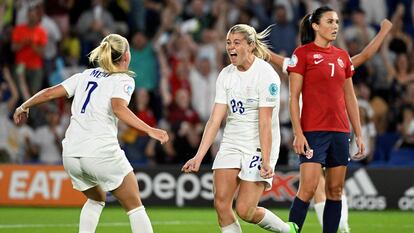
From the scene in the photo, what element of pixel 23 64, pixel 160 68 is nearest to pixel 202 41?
pixel 160 68

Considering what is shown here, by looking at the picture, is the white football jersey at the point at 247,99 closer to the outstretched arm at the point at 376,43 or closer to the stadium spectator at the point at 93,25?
the outstretched arm at the point at 376,43

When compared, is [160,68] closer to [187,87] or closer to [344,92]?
[187,87]

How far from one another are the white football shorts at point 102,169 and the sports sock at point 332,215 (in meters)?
2.04

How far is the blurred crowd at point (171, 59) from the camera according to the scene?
18.8 metres

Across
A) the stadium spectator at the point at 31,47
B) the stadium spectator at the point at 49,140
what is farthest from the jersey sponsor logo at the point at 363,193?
the stadium spectator at the point at 31,47

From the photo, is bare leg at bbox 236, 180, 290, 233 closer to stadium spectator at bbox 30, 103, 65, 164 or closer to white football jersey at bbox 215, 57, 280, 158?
white football jersey at bbox 215, 57, 280, 158

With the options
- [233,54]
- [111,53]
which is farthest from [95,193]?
[233,54]

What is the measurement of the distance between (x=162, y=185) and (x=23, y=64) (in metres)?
4.23

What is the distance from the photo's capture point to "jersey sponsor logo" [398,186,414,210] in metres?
16.9

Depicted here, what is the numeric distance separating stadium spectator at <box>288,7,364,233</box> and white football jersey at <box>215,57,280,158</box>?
19.2 inches

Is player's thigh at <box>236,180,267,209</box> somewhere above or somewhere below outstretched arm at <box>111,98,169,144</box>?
below

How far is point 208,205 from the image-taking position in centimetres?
1753

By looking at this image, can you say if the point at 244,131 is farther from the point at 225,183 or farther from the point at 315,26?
the point at 315,26

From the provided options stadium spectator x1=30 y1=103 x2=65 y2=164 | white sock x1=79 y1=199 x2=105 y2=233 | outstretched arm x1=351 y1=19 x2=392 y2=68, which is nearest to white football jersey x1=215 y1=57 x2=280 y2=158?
white sock x1=79 y1=199 x2=105 y2=233
